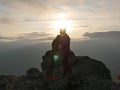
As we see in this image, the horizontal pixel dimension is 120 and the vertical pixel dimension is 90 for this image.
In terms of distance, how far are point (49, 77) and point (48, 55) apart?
6.74 m

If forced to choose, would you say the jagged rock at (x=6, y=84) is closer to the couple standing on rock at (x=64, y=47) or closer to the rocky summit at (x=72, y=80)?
the rocky summit at (x=72, y=80)

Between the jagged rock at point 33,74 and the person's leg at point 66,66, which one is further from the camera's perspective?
the jagged rock at point 33,74

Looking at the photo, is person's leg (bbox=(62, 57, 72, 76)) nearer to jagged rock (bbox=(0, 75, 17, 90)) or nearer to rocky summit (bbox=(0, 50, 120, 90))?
rocky summit (bbox=(0, 50, 120, 90))

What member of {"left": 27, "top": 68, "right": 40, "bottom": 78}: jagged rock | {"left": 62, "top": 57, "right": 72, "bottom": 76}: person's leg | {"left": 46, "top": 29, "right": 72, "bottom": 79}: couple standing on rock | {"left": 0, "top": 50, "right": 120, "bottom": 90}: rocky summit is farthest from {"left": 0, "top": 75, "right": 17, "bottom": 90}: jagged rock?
{"left": 46, "top": 29, "right": 72, "bottom": 79}: couple standing on rock

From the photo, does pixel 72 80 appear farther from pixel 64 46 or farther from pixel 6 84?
pixel 6 84

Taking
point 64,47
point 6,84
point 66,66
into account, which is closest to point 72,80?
point 66,66

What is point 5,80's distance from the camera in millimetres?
Answer: 28328

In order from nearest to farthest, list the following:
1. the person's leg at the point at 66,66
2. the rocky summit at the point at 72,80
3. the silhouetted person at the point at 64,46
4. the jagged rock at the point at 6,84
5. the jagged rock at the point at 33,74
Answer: the rocky summit at the point at 72,80, the silhouetted person at the point at 64,46, the person's leg at the point at 66,66, the jagged rock at the point at 6,84, the jagged rock at the point at 33,74

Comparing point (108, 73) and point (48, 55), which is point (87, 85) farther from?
point (48, 55)

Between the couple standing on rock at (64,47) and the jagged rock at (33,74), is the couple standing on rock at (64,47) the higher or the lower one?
the higher one

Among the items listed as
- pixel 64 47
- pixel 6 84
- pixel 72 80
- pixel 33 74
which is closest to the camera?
pixel 72 80

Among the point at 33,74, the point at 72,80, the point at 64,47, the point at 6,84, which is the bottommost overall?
the point at 33,74

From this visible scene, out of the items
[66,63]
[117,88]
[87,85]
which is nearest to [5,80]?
[66,63]

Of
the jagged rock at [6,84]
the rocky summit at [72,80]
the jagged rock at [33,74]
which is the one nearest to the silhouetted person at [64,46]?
the rocky summit at [72,80]
